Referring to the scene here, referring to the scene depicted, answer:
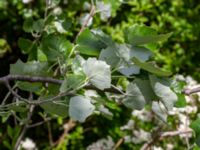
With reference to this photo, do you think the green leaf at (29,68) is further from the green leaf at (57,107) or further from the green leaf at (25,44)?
the green leaf at (25,44)

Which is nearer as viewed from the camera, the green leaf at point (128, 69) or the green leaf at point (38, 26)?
the green leaf at point (128, 69)

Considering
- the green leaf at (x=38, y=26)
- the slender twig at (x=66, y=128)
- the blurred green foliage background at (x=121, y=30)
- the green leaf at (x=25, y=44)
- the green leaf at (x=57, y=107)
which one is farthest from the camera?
the blurred green foliage background at (x=121, y=30)

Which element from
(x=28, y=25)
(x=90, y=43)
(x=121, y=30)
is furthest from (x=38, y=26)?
(x=121, y=30)

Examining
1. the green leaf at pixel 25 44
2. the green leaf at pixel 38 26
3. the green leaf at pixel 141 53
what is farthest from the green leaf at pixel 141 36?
the green leaf at pixel 38 26

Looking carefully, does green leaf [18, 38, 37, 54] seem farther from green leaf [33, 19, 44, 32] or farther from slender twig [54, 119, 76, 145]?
slender twig [54, 119, 76, 145]

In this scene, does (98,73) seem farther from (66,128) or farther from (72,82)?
(66,128)
